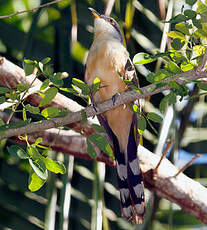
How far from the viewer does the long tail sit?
6.42 ft

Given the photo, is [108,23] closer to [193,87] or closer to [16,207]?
[193,87]

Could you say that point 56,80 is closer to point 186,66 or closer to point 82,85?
point 82,85

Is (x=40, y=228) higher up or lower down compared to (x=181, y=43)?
lower down

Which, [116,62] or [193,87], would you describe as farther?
[193,87]

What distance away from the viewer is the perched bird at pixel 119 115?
1.99 m

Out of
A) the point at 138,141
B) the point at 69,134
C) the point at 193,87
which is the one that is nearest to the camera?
the point at 138,141

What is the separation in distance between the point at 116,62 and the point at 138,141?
0.40 m

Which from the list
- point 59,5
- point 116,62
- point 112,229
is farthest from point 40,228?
point 59,5

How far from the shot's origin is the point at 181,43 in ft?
4.81

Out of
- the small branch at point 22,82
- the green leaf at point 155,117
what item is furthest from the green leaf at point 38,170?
the small branch at point 22,82

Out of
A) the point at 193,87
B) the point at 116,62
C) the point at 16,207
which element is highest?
the point at 116,62

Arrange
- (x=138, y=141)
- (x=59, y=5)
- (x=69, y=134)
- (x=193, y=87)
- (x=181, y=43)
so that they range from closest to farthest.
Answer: (x=181, y=43) < (x=138, y=141) < (x=69, y=134) < (x=193, y=87) < (x=59, y=5)

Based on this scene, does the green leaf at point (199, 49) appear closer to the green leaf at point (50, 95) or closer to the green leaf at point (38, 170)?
the green leaf at point (50, 95)

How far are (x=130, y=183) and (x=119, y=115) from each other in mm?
466
